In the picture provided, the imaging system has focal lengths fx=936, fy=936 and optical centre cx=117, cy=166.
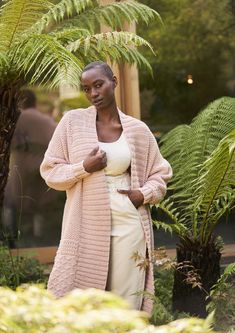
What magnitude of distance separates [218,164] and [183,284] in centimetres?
114

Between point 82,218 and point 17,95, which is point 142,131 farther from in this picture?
point 17,95

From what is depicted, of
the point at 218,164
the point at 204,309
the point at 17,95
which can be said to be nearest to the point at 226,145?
the point at 218,164

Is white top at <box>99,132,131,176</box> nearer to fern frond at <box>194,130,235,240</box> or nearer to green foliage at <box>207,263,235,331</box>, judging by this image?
fern frond at <box>194,130,235,240</box>

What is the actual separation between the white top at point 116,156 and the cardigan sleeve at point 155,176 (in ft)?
0.66

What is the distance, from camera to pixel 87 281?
19.1 ft

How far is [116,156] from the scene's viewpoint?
225 inches

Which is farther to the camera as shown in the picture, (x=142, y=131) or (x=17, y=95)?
(x=17, y=95)

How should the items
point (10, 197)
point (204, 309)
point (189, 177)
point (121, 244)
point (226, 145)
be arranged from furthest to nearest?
point (10, 197)
point (189, 177)
point (204, 309)
point (226, 145)
point (121, 244)

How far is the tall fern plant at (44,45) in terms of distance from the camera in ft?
22.7

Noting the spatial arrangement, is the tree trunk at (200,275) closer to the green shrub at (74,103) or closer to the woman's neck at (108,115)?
the woman's neck at (108,115)

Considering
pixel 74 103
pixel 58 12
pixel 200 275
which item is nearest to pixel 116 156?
pixel 200 275

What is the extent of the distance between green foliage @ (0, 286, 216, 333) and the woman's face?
2.57 m

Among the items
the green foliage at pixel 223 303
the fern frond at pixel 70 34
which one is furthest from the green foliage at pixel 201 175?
the fern frond at pixel 70 34

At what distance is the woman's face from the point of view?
561 cm
